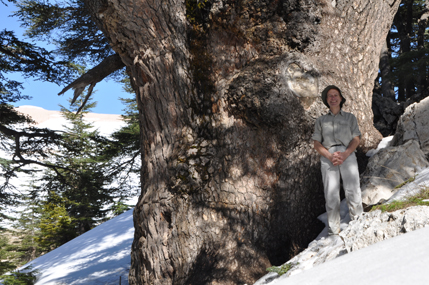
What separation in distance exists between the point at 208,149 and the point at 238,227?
94 centimetres

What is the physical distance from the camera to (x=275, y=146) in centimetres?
386

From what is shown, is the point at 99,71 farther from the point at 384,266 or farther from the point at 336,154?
the point at 384,266

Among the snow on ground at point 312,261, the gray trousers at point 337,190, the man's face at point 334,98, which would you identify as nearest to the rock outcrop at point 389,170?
the snow on ground at point 312,261

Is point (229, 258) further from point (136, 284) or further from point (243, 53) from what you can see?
point (243, 53)

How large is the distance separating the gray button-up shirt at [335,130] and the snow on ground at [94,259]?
4.52 metres

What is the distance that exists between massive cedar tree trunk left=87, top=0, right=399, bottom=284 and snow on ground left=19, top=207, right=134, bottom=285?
2722mm

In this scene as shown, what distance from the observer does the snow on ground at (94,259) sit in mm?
6332

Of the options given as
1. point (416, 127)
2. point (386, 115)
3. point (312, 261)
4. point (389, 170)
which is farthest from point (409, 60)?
point (312, 261)

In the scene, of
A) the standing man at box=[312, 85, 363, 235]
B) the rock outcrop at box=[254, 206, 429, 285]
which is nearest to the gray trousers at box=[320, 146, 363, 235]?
the standing man at box=[312, 85, 363, 235]

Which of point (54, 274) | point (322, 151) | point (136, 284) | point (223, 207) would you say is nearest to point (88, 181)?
point (54, 274)

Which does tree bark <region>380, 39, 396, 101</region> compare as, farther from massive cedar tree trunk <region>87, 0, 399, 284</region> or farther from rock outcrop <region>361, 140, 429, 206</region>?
massive cedar tree trunk <region>87, 0, 399, 284</region>

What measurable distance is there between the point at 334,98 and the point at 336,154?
0.63m

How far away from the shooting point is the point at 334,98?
142 inches

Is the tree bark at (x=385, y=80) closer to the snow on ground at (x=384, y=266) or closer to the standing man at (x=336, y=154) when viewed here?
the standing man at (x=336, y=154)
